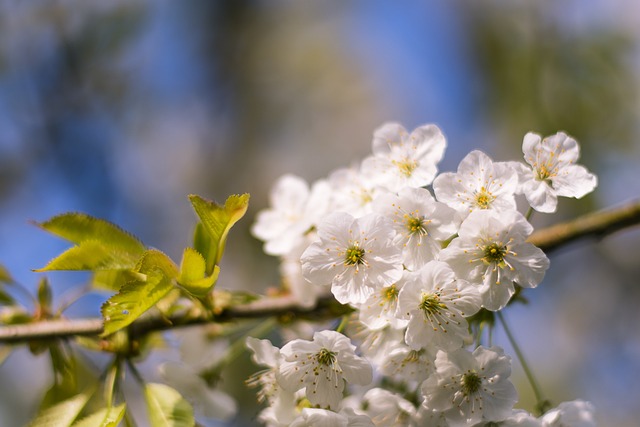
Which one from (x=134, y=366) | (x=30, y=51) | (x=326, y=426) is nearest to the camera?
(x=326, y=426)

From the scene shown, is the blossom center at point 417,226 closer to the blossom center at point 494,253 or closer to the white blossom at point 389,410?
the blossom center at point 494,253

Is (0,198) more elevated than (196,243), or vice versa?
(0,198)

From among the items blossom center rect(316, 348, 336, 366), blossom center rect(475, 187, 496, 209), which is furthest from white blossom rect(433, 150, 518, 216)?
blossom center rect(316, 348, 336, 366)

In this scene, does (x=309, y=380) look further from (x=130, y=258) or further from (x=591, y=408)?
(x=591, y=408)

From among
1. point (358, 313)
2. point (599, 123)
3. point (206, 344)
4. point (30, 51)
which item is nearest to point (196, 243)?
point (358, 313)

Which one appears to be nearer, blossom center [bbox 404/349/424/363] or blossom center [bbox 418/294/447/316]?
blossom center [bbox 418/294/447/316]

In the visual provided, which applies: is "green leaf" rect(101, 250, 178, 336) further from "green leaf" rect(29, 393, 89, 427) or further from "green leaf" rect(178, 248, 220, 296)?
"green leaf" rect(29, 393, 89, 427)

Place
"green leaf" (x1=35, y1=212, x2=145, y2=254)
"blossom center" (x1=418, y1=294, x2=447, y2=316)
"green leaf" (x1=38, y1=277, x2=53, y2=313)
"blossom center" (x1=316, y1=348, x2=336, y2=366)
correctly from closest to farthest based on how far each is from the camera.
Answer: "blossom center" (x1=418, y1=294, x2=447, y2=316) → "blossom center" (x1=316, y1=348, x2=336, y2=366) → "green leaf" (x1=35, y1=212, x2=145, y2=254) → "green leaf" (x1=38, y1=277, x2=53, y2=313)
